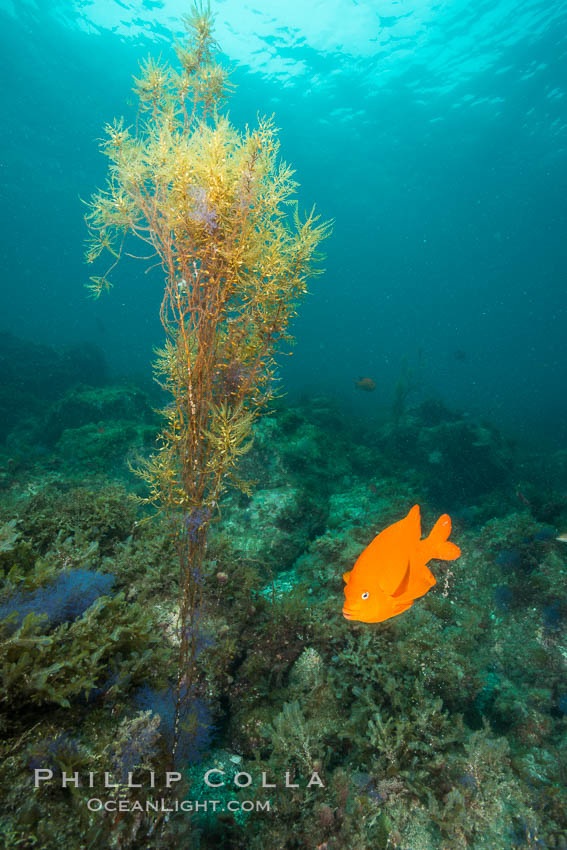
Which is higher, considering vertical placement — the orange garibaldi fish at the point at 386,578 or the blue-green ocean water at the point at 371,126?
the blue-green ocean water at the point at 371,126

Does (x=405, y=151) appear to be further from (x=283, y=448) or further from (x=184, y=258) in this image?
(x=184, y=258)

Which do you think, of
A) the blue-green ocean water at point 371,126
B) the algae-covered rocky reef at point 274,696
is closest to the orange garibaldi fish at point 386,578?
the algae-covered rocky reef at point 274,696

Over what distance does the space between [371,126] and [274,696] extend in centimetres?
5209

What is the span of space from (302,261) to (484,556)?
17.3ft

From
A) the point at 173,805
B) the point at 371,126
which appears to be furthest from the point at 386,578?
the point at 371,126

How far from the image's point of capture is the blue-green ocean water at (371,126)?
25.3m

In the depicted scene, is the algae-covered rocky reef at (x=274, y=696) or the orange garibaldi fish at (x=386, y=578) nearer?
the orange garibaldi fish at (x=386, y=578)

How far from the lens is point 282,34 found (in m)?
26.3

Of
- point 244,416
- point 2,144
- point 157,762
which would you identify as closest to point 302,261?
point 244,416

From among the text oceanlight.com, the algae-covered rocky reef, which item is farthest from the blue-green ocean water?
the text oceanlight.com

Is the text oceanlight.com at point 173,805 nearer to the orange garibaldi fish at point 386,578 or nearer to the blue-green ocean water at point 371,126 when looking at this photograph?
the orange garibaldi fish at point 386,578

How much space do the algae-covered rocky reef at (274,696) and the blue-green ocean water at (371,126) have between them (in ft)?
14.4

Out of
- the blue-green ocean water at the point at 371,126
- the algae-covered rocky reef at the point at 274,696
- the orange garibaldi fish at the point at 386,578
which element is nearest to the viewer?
the orange garibaldi fish at the point at 386,578

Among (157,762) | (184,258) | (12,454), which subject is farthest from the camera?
(12,454)
